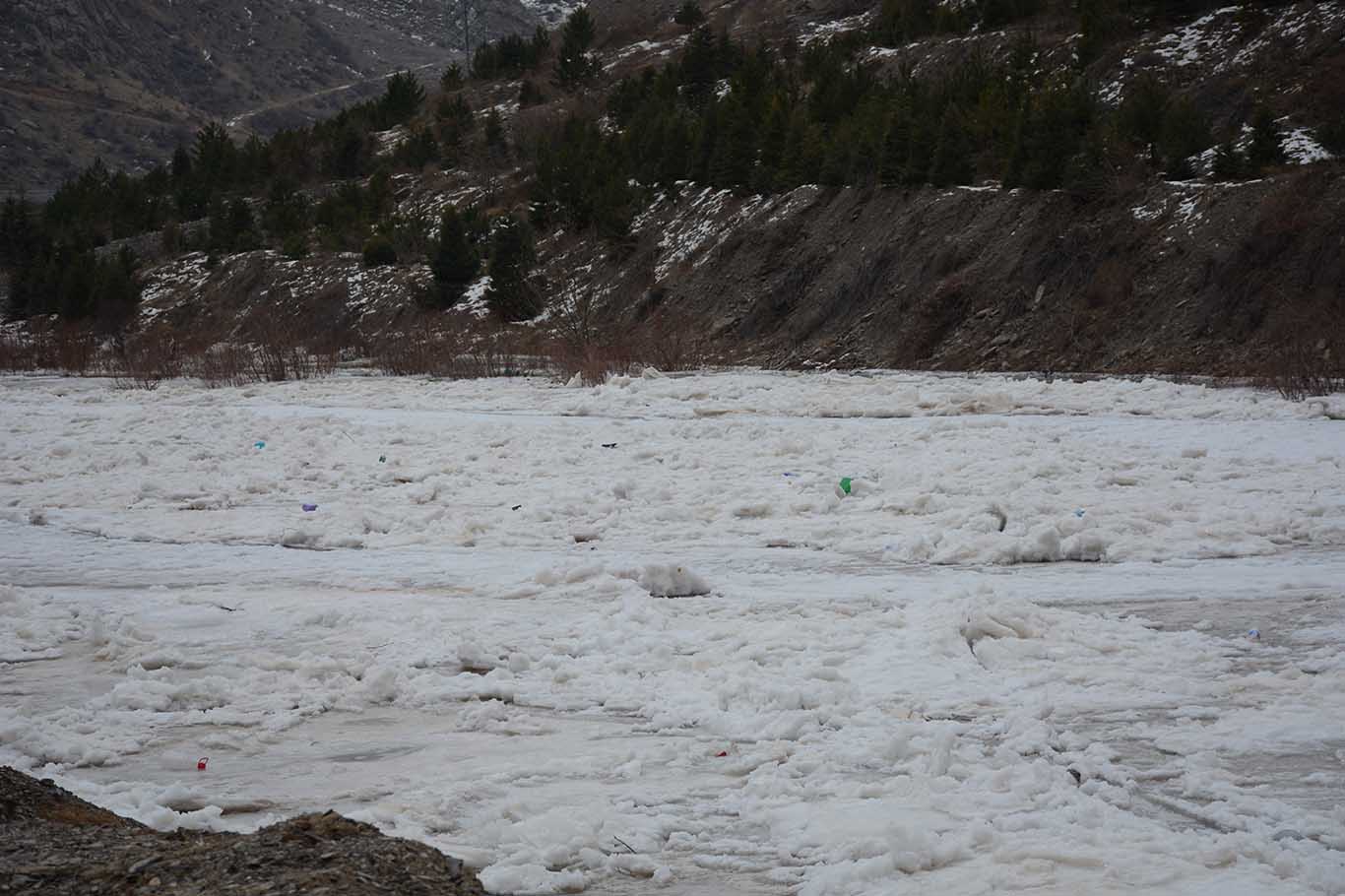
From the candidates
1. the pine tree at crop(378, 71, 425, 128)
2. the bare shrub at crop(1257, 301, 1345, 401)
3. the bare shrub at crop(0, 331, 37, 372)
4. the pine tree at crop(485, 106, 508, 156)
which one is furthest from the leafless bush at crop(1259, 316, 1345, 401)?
the pine tree at crop(378, 71, 425, 128)

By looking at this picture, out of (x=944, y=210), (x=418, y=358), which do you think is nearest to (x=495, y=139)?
(x=418, y=358)

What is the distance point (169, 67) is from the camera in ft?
379

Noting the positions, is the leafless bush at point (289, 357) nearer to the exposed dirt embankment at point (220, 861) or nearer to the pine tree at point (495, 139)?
the pine tree at point (495, 139)

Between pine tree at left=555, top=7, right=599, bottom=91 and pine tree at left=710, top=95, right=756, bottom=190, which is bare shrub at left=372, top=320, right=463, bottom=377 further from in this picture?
pine tree at left=555, top=7, right=599, bottom=91

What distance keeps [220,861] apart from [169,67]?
128196 mm

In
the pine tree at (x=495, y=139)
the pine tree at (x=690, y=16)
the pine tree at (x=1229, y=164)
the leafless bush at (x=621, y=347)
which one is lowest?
the leafless bush at (x=621, y=347)

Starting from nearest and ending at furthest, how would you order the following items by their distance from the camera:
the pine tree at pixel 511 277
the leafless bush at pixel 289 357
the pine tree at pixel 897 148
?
the leafless bush at pixel 289 357 → the pine tree at pixel 897 148 → the pine tree at pixel 511 277

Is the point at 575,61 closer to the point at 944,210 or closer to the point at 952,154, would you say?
the point at 952,154

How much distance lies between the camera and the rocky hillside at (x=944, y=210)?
58.6 feet

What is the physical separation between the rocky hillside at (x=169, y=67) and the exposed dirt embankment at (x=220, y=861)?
279 feet

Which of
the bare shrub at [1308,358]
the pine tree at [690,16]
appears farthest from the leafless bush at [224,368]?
the pine tree at [690,16]

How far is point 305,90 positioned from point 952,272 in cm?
11283

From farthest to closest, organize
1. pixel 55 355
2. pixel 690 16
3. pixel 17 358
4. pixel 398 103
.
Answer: pixel 398 103 < pixel 690 16 < pixel 17 358 < pixel 55 355

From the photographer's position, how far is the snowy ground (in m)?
3.71
